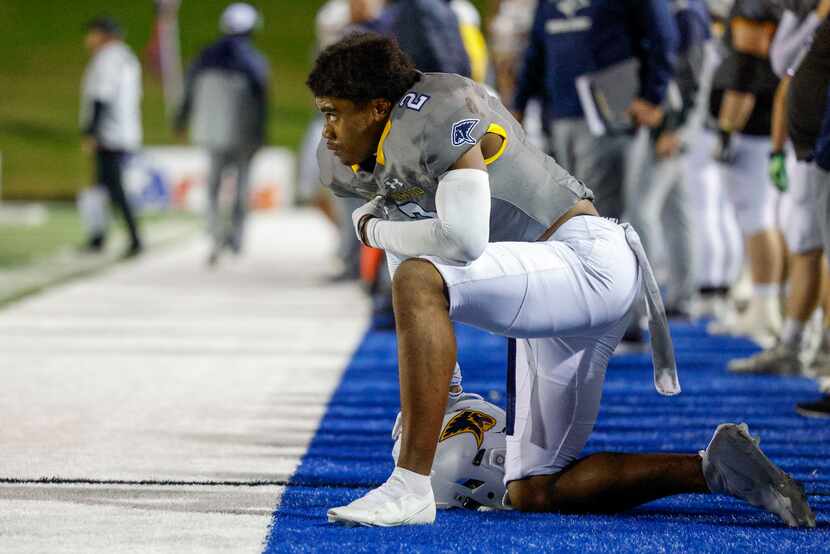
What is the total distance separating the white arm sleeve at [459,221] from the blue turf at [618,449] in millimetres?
612

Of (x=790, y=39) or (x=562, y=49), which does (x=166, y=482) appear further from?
(x=562, y=49)

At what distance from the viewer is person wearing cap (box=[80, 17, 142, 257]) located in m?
12.5

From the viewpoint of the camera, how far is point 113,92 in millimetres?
12633

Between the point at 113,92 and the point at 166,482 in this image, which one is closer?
the point at 166,482

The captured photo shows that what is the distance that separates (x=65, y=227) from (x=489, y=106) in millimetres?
15470

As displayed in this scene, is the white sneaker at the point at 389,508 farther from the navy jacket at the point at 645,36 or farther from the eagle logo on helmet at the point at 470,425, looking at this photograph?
the navy jacket at the point at 645,36

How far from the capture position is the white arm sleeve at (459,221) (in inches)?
127

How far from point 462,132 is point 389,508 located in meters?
0.82

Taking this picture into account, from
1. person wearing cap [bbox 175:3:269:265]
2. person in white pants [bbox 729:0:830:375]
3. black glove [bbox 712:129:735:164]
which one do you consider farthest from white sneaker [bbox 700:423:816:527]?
person wearing cap [bbox 175:3:269:265]

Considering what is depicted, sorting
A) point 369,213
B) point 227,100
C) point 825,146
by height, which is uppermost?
point 369,213

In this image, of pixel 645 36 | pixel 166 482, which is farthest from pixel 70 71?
pixel 166 482

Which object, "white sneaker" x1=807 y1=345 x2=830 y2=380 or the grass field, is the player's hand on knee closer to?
"white sneaker" x1=807 y1=345 x2=830 y2=380

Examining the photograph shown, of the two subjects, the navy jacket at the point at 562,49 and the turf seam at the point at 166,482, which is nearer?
the turf seam at the point at 166,482

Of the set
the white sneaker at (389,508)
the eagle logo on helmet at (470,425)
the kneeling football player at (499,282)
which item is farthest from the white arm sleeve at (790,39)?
the white sneaker at (389,508)
